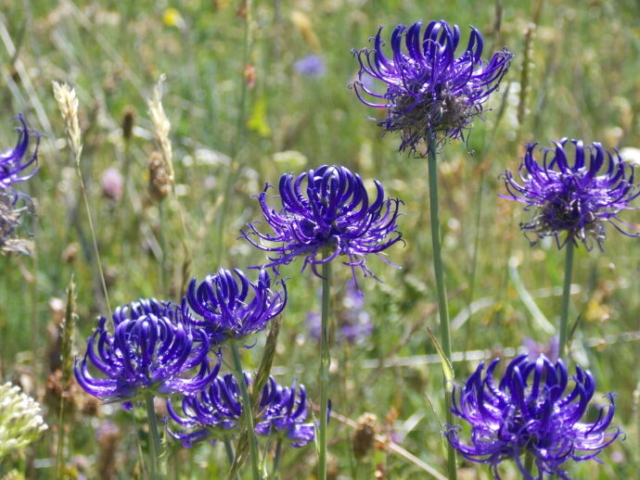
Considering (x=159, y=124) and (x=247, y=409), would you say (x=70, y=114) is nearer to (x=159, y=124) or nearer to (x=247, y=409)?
(x=159, y=124)

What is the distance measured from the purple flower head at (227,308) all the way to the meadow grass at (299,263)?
2.65 feet

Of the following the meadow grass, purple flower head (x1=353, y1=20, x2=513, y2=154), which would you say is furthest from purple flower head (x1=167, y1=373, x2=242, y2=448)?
purple flower head (x1=353, y1=20, x2=513, y2=154)

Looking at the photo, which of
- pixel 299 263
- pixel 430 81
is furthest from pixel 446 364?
pixel 299 263

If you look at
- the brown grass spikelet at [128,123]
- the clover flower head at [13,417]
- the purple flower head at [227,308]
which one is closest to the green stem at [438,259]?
the purple flower head at [227,308]

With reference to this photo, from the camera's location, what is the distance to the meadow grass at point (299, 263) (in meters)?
3.86

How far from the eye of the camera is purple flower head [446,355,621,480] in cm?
189

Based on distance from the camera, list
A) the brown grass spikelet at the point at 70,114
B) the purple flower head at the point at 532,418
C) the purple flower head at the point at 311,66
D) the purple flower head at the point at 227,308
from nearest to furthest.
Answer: the purple flower head at the point at 532,418 → the purple flower head at the point at 227,308 → the brown grass spikelet at the point at 70,114 → the purple flower head at the point at 311,66

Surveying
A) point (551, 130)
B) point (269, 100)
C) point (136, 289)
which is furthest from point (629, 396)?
point (269, 100)

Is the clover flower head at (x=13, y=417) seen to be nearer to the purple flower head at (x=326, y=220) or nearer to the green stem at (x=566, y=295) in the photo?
the purple flower head at (x=326, y=220)

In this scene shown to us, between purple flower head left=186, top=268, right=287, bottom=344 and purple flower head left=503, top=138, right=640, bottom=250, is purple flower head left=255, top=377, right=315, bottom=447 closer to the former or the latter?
purple flower head left=186, top=268, right=287, bottom=344

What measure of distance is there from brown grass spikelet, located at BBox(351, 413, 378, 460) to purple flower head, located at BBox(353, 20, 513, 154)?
105 cm

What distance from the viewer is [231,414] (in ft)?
7.59

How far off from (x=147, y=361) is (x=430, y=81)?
98 cm

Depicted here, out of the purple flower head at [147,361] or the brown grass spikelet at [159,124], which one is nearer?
the purple flower head at [147,361]
